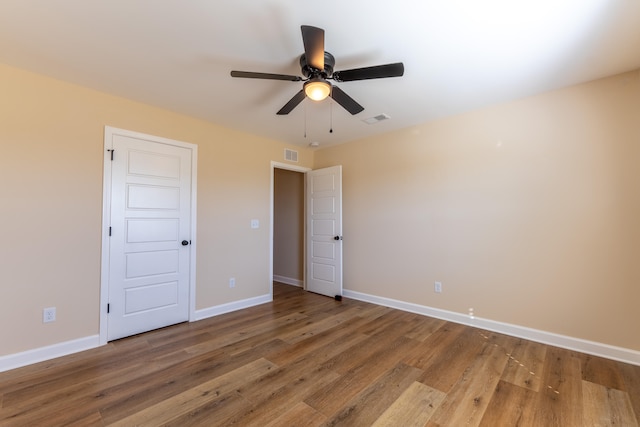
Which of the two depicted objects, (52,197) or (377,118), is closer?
(52,197)

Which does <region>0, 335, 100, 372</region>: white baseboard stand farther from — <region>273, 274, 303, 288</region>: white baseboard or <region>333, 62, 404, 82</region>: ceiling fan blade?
<region>333, 62, 404, 82</region>: ceiling fan blade

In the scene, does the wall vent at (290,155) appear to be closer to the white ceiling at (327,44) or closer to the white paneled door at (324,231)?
the white paneled door at (324,231)

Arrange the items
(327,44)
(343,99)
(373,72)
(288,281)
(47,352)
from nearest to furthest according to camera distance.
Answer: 1. (373,72)
2. (327,44)
3. (343,99)
4. (47,352)
5. (288,281)

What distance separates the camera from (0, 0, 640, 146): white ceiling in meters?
1.79

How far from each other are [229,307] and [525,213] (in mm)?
3747

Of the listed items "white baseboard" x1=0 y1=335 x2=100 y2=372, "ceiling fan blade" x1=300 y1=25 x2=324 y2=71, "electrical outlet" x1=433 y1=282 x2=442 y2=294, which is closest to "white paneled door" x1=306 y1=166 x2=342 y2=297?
"electrical outlet" x1=433 y1=282 x2=442 y2=294

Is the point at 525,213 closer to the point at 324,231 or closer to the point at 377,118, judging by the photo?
the point at 377,118

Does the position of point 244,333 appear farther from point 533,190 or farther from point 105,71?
point 533,190

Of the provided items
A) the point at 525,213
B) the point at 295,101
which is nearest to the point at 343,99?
the point at 295,101

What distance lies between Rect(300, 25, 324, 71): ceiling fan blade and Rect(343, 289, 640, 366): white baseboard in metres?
3.15

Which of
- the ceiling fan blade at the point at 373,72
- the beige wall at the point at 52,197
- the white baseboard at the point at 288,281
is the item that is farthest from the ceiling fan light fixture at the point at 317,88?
the white baseboard at the point at 288,281

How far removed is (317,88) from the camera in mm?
2094

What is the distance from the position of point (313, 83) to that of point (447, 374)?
2.52 metres

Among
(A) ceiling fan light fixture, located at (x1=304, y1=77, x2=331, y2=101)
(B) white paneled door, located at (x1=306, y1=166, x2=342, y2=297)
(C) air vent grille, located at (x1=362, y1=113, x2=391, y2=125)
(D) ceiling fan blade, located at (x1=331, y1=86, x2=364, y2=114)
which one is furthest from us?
(B) white paneled door, located at (x1=306, y1=166, x2=342, y2=297)
